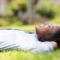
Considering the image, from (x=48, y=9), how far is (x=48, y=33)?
1139cm

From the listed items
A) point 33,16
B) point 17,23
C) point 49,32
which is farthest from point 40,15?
point 49,32

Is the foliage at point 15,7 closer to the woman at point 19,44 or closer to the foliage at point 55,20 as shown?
the foliage at point 55,20

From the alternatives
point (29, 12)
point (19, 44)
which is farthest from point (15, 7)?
point (19, 44)

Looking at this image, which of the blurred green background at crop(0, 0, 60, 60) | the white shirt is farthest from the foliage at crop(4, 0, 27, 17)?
the white shirt

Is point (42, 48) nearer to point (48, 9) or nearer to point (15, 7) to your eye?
point (48, 9)

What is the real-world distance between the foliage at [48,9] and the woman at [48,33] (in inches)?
444

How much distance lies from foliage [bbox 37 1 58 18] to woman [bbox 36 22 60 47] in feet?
37.0

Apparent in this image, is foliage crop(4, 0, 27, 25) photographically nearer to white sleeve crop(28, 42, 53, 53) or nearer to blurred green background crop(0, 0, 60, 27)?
blurred green background crop(0, 0, 60, 27)

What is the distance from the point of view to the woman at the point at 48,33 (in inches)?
102

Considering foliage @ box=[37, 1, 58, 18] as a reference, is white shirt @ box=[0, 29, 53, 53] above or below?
above

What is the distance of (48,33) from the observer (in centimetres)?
265

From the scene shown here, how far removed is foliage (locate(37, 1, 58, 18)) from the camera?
13839mm

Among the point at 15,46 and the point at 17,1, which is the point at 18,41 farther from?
the point at 17,1

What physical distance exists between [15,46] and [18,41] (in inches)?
5.2
